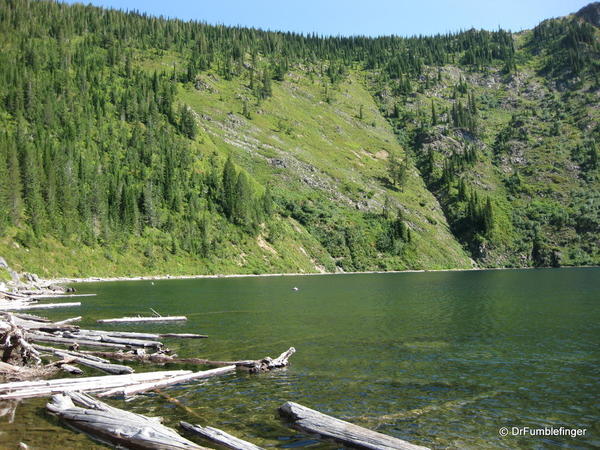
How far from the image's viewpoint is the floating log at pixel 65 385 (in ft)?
62.8

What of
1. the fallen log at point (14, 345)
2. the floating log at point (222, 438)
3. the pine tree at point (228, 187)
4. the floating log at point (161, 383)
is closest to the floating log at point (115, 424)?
the floating log at point (222, 438)

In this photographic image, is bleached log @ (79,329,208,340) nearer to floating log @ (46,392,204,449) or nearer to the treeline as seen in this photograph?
floating log @ (46,392,204,449)

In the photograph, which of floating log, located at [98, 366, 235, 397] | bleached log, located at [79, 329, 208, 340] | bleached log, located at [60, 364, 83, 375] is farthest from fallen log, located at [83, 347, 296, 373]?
bleached log, located at [79, 329, 208, 340]

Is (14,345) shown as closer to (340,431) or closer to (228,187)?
(340,431)

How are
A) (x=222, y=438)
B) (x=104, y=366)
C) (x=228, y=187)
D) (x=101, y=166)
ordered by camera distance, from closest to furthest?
(x=222, y=438), (x=104, y=366), (x=101, y=166), (x=228, y=187)

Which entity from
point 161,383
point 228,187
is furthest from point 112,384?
point 228,187

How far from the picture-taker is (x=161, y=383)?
72.5 ft

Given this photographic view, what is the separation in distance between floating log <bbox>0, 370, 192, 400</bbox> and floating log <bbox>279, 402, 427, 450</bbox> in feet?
27.2

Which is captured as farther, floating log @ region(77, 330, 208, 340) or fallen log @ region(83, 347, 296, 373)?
floating log @ region(77, 330, 208, 340)

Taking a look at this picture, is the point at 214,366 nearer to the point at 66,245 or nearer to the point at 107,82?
the point at 66,245

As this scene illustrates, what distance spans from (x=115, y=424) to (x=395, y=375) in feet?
51.5

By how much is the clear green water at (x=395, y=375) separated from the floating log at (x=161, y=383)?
0.72 metres

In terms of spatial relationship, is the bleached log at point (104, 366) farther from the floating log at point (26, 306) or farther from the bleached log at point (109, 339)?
the floating log at point (26, 306)

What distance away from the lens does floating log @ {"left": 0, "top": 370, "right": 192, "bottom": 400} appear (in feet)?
62.8
